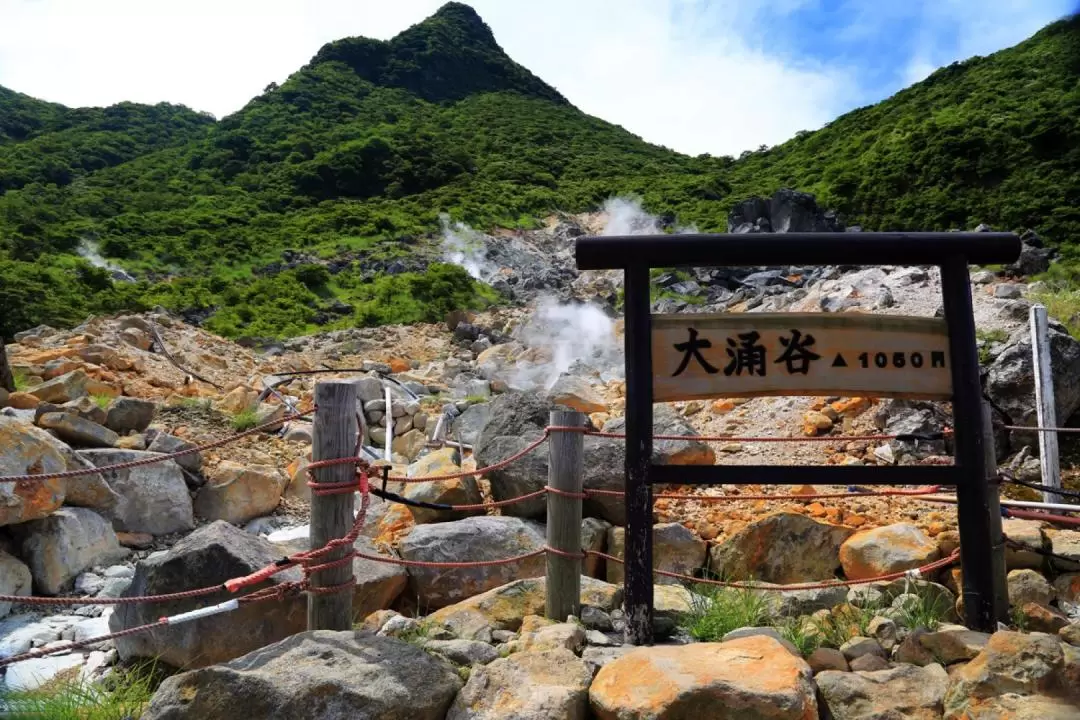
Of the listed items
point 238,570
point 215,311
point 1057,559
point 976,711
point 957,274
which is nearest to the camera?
point 976,711

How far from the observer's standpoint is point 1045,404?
20.1 feet

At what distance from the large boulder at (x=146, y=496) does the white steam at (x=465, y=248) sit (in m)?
23.2

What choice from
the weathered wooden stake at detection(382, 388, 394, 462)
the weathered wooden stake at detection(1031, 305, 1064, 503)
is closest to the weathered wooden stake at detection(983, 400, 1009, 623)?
the weathered wooden stake at detection(1031, 305, 1064, 503)

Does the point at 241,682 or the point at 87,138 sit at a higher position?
the point at 87,138

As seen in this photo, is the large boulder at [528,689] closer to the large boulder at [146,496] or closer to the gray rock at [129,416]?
the large boulder at [146,496]

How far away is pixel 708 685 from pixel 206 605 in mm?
2638

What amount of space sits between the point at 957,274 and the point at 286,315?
2199 cm

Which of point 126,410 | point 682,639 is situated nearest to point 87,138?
point 126,410

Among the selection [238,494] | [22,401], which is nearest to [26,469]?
[238,494]

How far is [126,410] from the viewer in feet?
28.2

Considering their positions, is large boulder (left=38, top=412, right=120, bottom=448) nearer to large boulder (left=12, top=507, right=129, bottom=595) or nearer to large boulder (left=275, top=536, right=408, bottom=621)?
large boulder (left=12, top=507, right=129, bottom=595)

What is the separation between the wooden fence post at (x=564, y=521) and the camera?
3.64 m

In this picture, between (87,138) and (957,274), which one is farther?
(87,138)

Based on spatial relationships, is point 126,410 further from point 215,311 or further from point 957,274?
point 215,311
